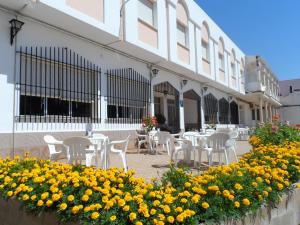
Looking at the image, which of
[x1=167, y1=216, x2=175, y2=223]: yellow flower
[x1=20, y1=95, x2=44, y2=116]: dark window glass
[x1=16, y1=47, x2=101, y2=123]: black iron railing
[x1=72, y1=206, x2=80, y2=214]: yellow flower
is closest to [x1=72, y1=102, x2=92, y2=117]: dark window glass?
[x1=16, y1=47, x2=101, y2=123]: black iron railing

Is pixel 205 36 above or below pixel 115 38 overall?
above

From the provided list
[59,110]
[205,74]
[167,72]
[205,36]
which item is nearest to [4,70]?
Answer: [59,110]

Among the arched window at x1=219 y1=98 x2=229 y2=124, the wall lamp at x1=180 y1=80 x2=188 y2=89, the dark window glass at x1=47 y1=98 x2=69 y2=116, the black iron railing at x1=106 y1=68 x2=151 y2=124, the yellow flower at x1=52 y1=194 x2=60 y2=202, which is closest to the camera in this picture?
the yellow flower at x1=52 y1=194 x2=60 y2=202

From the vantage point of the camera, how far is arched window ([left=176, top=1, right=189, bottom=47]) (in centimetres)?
1369

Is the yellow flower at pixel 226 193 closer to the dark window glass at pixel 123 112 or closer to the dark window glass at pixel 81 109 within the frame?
the dark window glass at pixel 81 109

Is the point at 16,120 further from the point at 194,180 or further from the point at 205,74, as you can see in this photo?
the point at 205,74

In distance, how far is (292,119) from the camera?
42000 millimetres

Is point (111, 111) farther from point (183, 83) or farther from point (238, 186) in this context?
point (238, 186)

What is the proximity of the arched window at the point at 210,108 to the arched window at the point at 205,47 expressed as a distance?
7.96ft

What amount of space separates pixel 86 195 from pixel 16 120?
523 cm

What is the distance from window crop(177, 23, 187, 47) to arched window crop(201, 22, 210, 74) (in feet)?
7.63

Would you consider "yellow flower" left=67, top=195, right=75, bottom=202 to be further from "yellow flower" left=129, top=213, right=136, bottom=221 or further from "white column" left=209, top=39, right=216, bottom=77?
"white column" left=209, top=39, right=216, bottom=77

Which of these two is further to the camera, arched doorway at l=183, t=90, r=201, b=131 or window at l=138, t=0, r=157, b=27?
arched doorway at l=183, t=90, r=201, b=131

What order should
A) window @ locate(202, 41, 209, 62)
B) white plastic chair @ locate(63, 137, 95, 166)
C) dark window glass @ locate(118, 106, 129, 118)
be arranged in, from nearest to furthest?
1. white plastic chair @ locate(63, 137, 95, 166)
2. dark window glass @ locate(118, 106, 129, 118)
3. window @ locate(202, 41, 209, 62)
